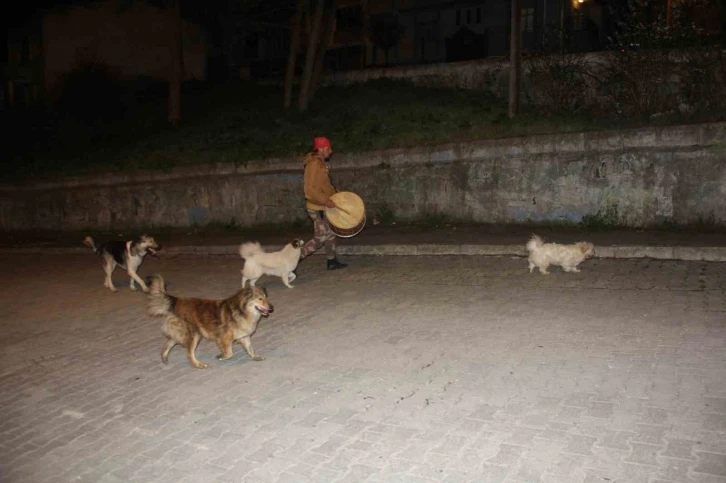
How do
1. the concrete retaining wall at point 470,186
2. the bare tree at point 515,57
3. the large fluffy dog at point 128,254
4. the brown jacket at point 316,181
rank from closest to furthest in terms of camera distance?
the large fluffy dog at point 128,254
the brown jacket at point 316,181
the concrete retaining wall at point 470,186
the bare tree at point 515,57

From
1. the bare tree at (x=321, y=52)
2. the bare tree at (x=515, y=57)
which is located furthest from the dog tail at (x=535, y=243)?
the bare tree at (x=321, y=52)

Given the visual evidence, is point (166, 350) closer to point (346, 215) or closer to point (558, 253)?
point (346, 215)

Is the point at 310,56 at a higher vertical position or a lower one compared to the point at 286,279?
higher

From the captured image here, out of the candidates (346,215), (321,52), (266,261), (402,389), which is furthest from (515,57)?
(402,389)

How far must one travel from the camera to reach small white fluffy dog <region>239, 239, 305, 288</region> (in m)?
9.73

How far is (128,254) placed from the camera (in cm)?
1052

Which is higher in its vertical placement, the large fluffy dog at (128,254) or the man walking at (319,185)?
the man walking at (319,185)

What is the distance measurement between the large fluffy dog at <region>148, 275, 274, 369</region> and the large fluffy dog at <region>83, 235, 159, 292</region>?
4.08 metres

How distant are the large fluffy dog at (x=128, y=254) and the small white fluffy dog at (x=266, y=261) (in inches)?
71.2

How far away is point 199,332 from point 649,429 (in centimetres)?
448

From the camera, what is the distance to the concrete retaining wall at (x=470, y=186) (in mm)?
11984

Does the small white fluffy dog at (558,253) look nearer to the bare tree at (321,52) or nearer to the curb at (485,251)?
the curb at (485,251)

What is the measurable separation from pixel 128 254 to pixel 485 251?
6.55 metres

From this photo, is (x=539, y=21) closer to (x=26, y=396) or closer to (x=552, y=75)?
(x=552, y=75)
